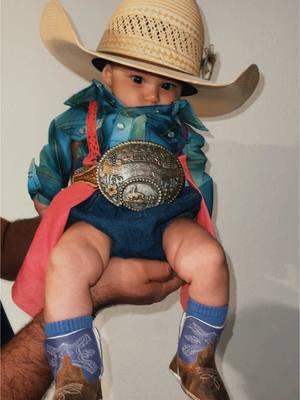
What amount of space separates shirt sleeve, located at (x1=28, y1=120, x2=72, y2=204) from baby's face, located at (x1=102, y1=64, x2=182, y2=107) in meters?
0.14

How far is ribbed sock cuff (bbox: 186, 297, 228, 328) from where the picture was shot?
0.81 metres

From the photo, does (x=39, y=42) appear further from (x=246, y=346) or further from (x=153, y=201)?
(x=246, y=346)

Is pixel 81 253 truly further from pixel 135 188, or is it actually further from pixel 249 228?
pixel 249 228

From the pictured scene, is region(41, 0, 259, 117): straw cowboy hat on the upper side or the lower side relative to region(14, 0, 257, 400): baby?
upper

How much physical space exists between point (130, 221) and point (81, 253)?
12cm

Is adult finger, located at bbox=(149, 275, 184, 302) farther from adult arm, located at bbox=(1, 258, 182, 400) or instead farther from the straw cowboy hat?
the straw cowboy hat

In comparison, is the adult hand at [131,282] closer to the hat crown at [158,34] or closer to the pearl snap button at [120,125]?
the pearl snap button at [120,125]

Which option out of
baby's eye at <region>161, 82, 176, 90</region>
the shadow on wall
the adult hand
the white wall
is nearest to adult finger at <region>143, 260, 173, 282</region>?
the adult hand

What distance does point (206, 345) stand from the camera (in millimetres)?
797

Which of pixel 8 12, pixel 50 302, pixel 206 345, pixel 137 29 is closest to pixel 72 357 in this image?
pixel 50 302

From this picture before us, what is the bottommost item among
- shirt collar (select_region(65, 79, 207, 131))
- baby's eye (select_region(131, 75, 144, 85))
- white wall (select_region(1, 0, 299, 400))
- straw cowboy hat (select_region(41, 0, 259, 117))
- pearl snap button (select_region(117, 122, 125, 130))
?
white wall (select_region(1, 0, 299, 400))

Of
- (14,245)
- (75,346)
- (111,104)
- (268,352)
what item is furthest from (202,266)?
(268,352)

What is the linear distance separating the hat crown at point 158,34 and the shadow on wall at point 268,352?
1.09m

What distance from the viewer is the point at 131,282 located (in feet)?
3.10
